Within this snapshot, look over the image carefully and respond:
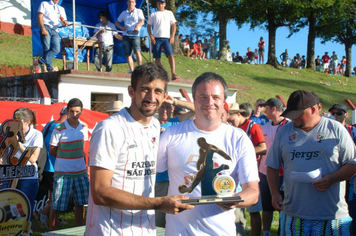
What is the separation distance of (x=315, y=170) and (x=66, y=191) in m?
3.82

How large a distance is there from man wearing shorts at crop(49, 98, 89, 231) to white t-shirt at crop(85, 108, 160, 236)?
3550 millimetres

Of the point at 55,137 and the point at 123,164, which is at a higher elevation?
the point at 123,164

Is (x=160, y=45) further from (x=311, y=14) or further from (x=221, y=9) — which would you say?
(x=311, y=14)

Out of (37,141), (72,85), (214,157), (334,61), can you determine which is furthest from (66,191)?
(334,61)

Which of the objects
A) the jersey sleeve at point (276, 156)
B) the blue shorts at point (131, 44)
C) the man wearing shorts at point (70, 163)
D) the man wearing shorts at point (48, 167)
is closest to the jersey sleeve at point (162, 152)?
the jersey sleeve at point (276, 156)

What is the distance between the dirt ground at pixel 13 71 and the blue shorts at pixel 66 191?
1302 cm

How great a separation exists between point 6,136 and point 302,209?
11.8 feet

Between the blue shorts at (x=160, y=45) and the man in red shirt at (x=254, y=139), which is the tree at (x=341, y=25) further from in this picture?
the man in red shirt at (x=254, y=139)

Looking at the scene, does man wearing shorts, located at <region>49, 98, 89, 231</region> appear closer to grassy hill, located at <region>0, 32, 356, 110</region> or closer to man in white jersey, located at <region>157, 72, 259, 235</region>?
man in white jersey, located at <region>157, 72, 259, 235</region>

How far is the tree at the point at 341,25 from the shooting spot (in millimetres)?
35369

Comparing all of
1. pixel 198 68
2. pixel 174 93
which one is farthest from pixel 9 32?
pixel 174 93

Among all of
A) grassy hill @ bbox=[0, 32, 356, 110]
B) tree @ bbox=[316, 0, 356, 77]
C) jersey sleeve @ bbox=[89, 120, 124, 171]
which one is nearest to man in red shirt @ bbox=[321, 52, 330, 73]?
tree @ bbox=[316, 0, 356, 77]

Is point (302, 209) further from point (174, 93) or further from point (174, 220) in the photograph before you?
point (174, 93)

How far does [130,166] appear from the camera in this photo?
2.66 metres
